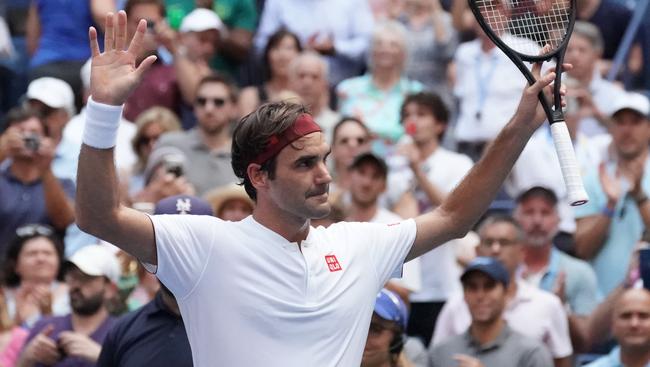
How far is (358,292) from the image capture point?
474 centimetres

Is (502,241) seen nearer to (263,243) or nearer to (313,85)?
(313,85)

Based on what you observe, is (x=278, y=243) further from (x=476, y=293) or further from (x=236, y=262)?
(x=476, y=293)

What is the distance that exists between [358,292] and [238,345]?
1.51ft

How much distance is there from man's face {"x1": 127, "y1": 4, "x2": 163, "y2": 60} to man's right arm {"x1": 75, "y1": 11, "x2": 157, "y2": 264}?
695 cm

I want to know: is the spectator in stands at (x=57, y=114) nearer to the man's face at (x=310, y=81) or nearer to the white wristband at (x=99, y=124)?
the man's face at (x=310, y=81)

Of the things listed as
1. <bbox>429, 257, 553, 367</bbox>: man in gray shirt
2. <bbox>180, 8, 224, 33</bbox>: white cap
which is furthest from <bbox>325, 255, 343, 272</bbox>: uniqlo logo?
<bbox>180, 8, 224, 33</bbox>: white cap

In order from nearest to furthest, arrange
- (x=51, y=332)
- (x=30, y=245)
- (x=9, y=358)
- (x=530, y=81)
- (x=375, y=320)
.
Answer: (x=530, y=81)
(x=375, y=320)
(x=51, y=332)
(x=9, y=358)
(x=30, y=245)

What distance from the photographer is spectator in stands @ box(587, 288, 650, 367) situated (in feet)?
23.1

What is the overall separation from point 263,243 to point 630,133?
5.40 metres

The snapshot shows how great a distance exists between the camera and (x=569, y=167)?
15.1 ft

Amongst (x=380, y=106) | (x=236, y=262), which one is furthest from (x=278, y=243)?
(x=380, y=106)

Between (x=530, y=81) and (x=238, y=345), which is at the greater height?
(x=530, y=81)

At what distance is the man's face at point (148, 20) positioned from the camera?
11.3m

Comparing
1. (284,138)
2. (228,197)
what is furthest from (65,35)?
(284,138)
